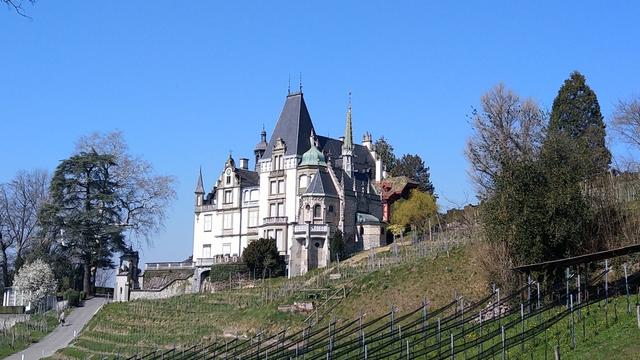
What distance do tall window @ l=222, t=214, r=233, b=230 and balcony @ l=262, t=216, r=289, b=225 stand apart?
5.19m

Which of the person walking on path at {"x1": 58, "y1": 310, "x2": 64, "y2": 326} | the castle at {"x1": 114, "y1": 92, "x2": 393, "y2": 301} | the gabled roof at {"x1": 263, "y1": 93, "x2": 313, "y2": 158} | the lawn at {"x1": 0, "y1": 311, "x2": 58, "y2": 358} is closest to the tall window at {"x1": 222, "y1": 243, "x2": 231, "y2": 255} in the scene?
the castle at {"x1": 114, "y1": 92, "x2": 393, "y2": 301}

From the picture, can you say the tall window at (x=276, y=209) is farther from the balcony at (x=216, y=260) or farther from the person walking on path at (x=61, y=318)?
the person walking on path at (x=61, y=318)

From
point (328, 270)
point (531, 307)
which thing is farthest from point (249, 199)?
point (531, 307)

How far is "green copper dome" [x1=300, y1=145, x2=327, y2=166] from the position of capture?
65062 mm

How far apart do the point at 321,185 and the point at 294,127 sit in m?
7.58

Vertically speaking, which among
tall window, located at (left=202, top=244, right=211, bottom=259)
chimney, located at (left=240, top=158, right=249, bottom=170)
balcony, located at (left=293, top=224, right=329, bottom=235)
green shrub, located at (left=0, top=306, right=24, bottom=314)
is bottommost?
green shrub, located at (left=0, top=306, right=24, bottom=314)

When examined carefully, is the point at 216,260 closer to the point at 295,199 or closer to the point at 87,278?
the point at 295,199

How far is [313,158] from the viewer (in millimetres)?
65125

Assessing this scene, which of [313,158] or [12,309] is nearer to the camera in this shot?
[12,309]

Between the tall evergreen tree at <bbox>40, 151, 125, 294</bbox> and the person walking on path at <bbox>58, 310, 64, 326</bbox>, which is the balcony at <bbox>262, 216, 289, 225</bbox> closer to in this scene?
the tall evergreen tree at <bbox>40, 151, 125, 294</bbox>

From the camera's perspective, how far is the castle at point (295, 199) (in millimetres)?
62531

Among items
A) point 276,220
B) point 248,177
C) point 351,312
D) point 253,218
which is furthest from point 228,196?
point 351,312

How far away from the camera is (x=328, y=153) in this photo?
70562mm

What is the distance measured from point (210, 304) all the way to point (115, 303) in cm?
1117
